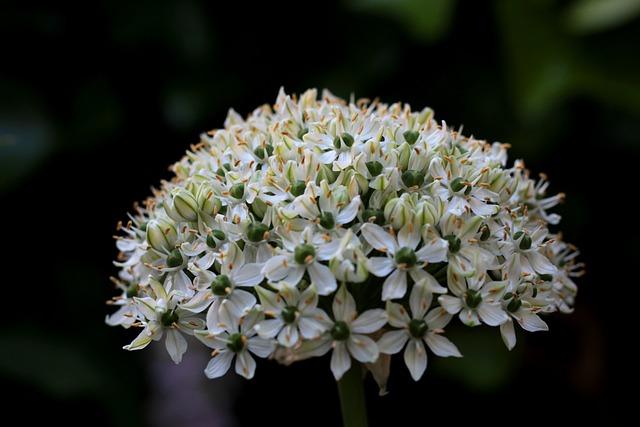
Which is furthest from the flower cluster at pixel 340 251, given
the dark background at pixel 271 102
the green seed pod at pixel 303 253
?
the dark background at pixel 271 102

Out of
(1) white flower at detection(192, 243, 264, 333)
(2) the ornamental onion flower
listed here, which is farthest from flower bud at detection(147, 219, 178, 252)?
(1) white flower at detection(192, 243, 264, 333)

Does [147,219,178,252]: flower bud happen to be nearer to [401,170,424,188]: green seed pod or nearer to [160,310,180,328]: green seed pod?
[160,310,180,328]: green seed pod

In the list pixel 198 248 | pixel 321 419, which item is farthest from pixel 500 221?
pixel 321 419

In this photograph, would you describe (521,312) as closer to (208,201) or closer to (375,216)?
(375,216)

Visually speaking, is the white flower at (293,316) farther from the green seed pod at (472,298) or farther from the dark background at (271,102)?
the dark background at (271,102)

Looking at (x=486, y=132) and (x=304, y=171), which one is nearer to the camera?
(x=304, y=171)

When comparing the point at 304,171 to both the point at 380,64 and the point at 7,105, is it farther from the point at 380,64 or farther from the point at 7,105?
the point at 7,105
